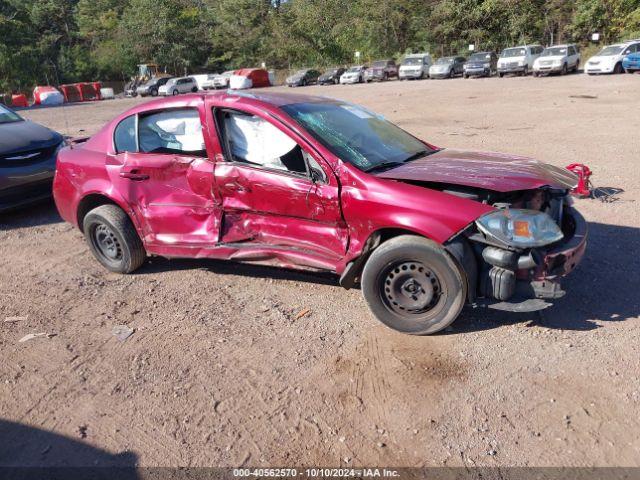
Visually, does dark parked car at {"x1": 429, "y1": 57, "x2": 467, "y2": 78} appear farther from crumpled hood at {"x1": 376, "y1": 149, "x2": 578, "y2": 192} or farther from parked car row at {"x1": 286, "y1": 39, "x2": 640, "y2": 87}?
crumpled hood at {"x1": 376, "y1": 149, "x2": 578, "y2": 192}

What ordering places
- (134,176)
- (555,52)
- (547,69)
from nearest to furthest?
(134,176) → (547,69) → (555,52)

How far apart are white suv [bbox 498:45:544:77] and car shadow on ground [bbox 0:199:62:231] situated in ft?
100

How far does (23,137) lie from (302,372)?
240 inches

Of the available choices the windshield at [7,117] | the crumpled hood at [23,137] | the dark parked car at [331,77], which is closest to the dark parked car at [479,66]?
the dark parked car at [331,77]

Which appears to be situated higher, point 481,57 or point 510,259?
point 510,259

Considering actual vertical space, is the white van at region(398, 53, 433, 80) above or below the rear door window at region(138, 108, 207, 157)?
below

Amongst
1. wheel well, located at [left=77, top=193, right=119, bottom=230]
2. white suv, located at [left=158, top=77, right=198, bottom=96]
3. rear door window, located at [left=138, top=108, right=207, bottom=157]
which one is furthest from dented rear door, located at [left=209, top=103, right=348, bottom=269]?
white suv, located at [left=158, top=77, right=198, bottom=96]

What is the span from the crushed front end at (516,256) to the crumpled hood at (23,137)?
6317 millimetres

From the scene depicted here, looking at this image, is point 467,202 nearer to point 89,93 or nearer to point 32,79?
point 89,93

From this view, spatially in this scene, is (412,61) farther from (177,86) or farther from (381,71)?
(177,86)

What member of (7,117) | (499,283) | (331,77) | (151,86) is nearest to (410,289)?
(499,283)

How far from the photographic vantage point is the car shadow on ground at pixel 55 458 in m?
2.70

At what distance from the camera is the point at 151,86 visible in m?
43.4

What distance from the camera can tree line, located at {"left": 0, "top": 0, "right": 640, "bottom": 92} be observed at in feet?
157
